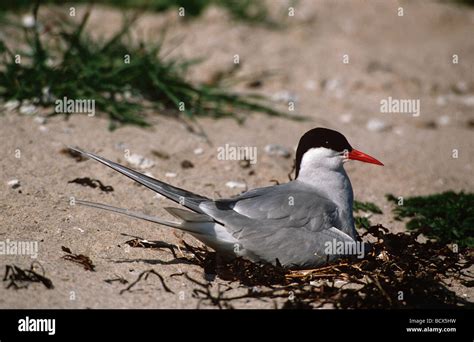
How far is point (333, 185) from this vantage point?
346 cm

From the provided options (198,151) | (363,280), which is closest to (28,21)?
(198,151)

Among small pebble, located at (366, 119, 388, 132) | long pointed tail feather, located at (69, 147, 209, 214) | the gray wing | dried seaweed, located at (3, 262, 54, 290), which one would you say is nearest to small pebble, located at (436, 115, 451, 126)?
small pebble, located at (366, 119, 388, 132)

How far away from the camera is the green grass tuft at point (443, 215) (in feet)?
12.6

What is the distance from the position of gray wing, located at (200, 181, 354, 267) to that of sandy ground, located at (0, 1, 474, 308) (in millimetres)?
283

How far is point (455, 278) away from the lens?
134 inches

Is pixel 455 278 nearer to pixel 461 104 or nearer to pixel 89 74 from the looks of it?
pixel 89 74

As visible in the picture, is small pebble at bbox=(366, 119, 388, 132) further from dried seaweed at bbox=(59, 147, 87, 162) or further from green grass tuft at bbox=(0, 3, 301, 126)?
dried seaweed at bbox=(59, 147, 87, 162)

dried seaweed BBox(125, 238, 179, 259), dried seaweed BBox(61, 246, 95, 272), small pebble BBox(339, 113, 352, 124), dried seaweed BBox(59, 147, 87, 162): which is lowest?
dried seaweed BBox(61, 246, 95, 272)

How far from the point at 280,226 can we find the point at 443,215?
133 centimetres

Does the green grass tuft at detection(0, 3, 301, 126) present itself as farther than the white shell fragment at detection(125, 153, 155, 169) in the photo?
Yes

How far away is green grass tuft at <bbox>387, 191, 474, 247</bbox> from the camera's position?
151 inches

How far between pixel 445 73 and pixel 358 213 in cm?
328

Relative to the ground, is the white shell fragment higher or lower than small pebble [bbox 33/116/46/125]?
lower

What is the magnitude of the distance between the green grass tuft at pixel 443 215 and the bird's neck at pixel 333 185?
58 cm
